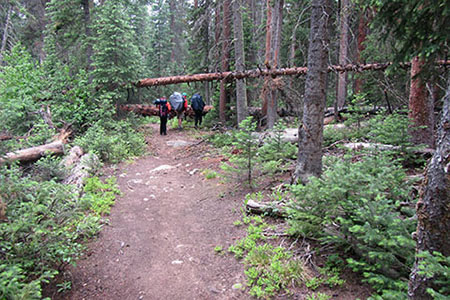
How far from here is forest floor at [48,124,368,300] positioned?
3.89m

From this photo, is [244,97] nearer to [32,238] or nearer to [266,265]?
[266,265]

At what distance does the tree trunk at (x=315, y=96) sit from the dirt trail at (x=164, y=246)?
5.95 ft

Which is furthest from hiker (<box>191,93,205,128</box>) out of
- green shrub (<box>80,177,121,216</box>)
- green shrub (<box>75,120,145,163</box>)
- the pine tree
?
green shrub (<box>80,177,121,216</box>)

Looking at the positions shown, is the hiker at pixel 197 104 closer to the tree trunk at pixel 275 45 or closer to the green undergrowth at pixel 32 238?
the tree trunk at pixel 275 45

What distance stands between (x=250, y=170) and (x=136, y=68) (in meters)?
10.5

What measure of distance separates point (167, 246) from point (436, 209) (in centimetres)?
405

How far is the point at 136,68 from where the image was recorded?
14.6 m

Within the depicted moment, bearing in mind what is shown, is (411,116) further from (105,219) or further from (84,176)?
(84,176)

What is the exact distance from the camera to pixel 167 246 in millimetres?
5074

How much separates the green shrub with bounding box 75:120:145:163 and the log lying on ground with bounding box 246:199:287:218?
6039mm

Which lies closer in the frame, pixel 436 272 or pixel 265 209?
pixel 436 272

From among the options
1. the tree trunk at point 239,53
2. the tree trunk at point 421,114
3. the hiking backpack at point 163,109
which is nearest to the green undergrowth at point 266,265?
the tree trunk at point 421,114

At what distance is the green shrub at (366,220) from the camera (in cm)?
307

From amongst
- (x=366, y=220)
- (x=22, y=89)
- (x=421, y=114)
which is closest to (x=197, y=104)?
(x=22, y=89)
